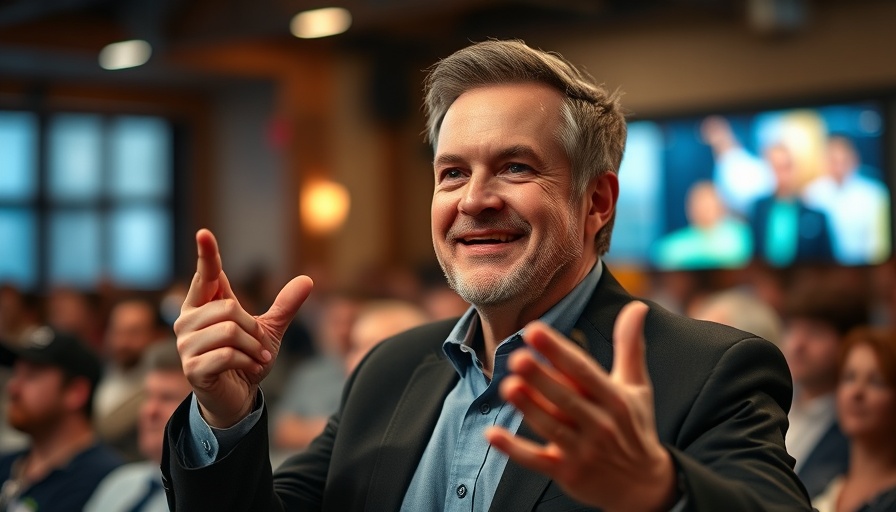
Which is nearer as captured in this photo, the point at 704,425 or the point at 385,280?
the point at 704,425

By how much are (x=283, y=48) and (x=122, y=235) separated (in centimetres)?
247

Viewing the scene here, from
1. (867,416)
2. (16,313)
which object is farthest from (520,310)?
(16,313)

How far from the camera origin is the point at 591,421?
1.08 m

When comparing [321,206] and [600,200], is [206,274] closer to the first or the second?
[600,200]

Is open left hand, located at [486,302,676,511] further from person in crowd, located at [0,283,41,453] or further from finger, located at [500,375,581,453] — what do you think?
person in crowd, located at [0,283,41,453]

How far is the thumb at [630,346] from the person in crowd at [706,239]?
6.86 m

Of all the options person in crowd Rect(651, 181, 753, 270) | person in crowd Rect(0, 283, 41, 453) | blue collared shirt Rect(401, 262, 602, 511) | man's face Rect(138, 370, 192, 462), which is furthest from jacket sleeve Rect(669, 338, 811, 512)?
person in crowd Rect(651, 181, 753, 270)

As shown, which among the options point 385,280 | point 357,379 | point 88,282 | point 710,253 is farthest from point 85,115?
point 357,379

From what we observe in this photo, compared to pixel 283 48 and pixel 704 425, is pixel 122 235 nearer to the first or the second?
pixel 283 48

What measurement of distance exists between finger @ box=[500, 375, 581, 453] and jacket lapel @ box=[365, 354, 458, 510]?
57 cm

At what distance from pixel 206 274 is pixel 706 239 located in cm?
690

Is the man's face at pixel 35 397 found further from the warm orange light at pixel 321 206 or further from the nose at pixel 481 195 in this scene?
the warm orange light at pixel 321 206

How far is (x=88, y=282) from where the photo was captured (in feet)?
33.1

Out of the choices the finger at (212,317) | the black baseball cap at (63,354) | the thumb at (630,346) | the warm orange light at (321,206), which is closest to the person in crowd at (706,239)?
the warm orange light at (321,206)
